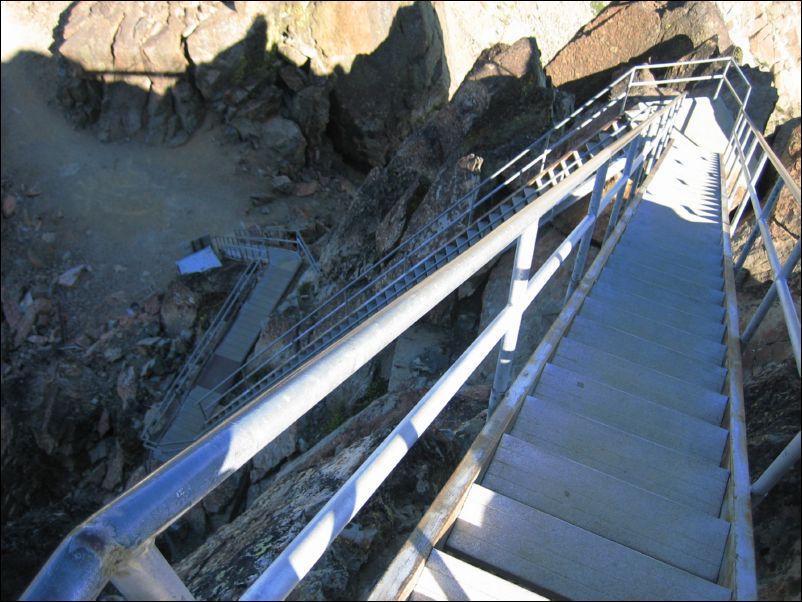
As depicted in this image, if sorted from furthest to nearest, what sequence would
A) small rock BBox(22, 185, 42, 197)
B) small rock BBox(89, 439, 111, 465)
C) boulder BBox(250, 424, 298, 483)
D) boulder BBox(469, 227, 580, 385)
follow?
small rock BBox(22, 185, 42, 197)
small rock BBox(89, 439, 111, 465)
boulder BBox(250, 424, 298, 483)
boulder BBox(469, 227, 580, 385)

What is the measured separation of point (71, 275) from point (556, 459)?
16551 mm

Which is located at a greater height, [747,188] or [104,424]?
[747,188]

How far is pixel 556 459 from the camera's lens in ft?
7.93

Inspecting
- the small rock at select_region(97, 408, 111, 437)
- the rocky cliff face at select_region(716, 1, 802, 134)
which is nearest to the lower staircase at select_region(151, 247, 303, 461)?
the small rock at select_region(97, 408, 111, 437)

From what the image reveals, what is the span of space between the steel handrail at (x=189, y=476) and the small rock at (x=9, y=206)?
19.1m

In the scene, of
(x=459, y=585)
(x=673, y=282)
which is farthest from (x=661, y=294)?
(x=459, y=585)

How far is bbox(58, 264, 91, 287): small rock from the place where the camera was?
51.5 ft

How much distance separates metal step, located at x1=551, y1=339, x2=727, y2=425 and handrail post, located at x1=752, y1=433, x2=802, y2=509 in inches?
31.0

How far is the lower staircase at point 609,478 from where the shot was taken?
1.94 metres

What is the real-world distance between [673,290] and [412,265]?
4.42 metres

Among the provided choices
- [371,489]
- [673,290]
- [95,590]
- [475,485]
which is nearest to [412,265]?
[673,290]

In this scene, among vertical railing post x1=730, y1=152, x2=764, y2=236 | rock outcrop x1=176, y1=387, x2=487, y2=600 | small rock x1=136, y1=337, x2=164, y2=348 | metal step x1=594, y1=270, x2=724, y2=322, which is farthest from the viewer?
small rock x1=136, y1=337, x2=164, y2=348

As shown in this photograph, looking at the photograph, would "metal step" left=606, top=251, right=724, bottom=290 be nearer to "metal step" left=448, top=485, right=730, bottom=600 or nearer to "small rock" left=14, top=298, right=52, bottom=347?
"metal step" left=448, top=485, right=730, bottom=600

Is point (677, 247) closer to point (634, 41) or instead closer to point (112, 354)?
point (634, 41)
